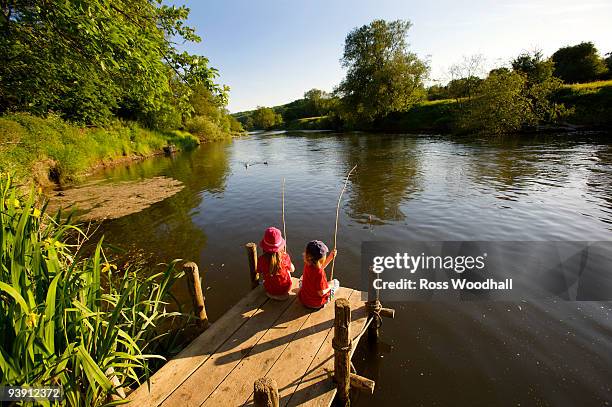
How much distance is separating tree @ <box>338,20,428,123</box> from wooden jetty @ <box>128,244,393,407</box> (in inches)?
1870

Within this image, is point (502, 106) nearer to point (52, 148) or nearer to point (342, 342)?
point (342, 342)

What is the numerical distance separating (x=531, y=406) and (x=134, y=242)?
10996mm

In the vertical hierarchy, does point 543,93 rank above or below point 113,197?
above

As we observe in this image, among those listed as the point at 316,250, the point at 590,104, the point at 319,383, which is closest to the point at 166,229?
the point at 316,250

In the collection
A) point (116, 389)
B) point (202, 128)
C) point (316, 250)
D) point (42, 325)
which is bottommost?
point (116, 389)

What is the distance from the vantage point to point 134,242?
379 inches

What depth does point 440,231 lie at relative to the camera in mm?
9328

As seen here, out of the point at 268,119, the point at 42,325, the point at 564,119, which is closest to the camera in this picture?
the point at 42,325

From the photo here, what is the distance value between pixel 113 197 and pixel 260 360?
14.8m

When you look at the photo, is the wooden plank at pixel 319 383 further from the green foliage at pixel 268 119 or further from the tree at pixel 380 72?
the green foliage at pixel 268 119

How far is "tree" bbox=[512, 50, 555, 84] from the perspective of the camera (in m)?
34.0

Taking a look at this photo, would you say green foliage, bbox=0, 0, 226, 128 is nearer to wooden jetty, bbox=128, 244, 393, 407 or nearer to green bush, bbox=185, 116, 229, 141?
wooden jetty, bbox=128, 244, 393, 407

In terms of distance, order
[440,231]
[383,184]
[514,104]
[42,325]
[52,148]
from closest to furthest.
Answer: [42,325] → [440,231] → [383,184] → [52,148] → [514,104]

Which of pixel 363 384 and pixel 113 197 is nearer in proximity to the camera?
pixel 363 384
